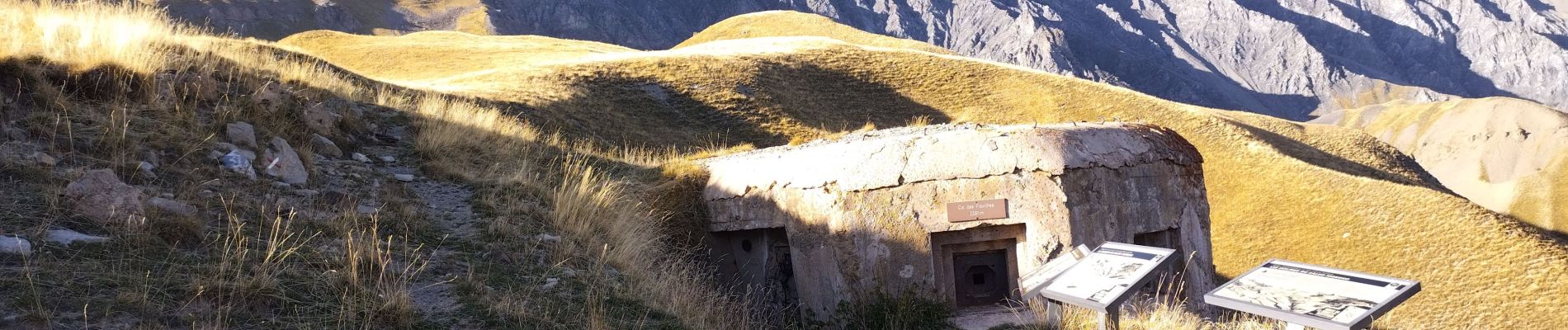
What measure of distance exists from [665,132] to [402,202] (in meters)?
15.6

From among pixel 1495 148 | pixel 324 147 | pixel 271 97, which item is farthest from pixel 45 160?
pixel 1495 148

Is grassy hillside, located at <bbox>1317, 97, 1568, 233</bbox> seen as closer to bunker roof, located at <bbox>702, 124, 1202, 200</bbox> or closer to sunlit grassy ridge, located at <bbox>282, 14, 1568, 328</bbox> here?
sunlit grassy ridge, located at <bbox>282, 14, 1568, 328</bbox>

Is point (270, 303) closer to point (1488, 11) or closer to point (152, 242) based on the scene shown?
point (152, 242)

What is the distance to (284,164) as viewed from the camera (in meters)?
7.27

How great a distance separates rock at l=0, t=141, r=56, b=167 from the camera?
5727mm

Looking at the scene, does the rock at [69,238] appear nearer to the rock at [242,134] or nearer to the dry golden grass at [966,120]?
the rock at [242,134]

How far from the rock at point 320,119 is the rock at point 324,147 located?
0.70 ft

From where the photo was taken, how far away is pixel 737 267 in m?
10.1

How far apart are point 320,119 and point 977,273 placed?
6413 millimetres

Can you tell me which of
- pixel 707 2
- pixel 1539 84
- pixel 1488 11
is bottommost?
pixel 1539 84

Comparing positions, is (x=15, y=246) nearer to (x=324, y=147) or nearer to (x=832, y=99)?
(x=324, y=147)

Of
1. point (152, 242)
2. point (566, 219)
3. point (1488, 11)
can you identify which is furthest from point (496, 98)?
point (1488, 11)

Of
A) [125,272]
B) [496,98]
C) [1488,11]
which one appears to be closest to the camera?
[125,272]

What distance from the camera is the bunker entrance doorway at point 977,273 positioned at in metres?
8.77
